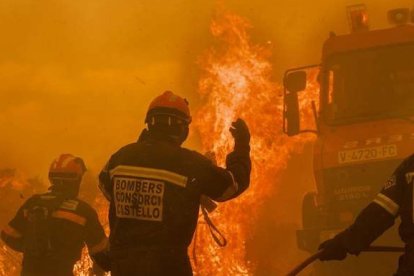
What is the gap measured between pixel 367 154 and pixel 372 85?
896 millimetres

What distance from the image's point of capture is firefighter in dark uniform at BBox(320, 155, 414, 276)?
3713 millimetres

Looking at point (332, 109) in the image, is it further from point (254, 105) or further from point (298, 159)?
point (298, 159)

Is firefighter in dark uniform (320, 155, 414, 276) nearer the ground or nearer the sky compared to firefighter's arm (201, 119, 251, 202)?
nearer the ground

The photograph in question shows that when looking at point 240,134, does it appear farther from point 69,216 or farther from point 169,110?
point 69,216

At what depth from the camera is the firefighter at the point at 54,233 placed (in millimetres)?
6004

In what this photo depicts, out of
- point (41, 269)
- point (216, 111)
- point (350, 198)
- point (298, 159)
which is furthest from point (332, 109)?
point (298, 159)

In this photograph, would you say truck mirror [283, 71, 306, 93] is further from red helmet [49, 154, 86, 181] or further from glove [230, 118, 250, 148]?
glove [230, 118, 250, 148]

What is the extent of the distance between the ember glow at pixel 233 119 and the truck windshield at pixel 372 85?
8.07 m

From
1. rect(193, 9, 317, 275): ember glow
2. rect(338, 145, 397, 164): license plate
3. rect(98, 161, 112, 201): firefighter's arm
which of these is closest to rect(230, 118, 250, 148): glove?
rect(98, 161, 112, 201): firefighter's arm

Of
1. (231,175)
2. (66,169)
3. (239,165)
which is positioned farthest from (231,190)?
(66,169)

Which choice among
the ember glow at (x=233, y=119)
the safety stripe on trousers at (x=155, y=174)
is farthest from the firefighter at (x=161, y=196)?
the ember glow at (x=233, y=119)

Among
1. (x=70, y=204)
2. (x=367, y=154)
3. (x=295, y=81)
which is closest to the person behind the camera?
(x=70, y=204)

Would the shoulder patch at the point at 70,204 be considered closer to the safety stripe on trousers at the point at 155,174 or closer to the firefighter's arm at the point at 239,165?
the safety stripe on trousers at the point at 155,174

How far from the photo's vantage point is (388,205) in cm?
381
